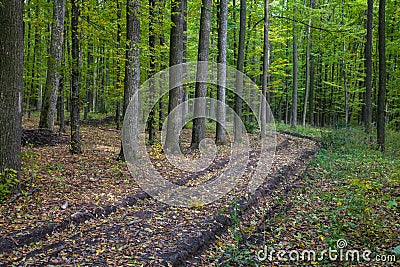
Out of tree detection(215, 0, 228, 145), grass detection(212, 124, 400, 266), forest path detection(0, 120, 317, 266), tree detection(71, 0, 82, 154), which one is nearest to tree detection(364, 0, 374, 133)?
grass detection(212, 124, 400, 266)

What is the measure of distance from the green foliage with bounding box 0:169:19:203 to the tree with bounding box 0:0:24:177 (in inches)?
3.5

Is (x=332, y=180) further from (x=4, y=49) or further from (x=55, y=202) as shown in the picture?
(x=4, y=49)

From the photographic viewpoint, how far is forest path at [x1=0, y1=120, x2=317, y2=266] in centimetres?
476

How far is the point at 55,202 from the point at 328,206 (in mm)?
5940

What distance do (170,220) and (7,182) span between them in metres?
3.33

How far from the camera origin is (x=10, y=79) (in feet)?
21.1

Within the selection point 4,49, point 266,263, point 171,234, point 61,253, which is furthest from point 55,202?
point 266,263

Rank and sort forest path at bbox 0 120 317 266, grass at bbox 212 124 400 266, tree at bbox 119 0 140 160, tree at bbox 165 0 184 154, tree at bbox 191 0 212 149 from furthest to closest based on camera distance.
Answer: tree at bbox 191 0 212 149 < tree at bbox 165 0 184 154 < tree at bbox 119 0 140 160 < grass at bbox 212 124 400 266 < forest path at bbox 0 120 317 266

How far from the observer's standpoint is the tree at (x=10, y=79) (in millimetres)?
6332
